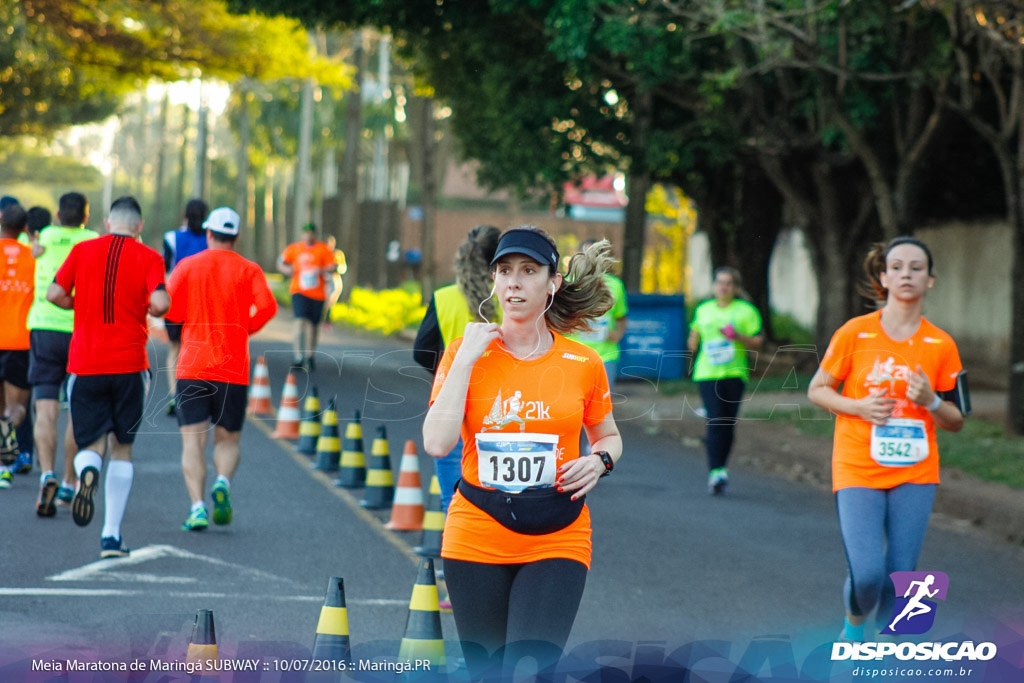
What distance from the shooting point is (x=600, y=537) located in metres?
9.31

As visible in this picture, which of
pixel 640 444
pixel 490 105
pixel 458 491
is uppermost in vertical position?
pixel 490 105

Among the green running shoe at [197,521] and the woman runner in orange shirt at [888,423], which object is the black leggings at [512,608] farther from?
the green running shoe at [197,521]

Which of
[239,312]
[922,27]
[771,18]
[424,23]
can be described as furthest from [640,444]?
[424,23]

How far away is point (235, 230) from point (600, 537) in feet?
10.3

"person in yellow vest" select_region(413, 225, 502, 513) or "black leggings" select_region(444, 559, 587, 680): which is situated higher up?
"person in yellow vest" select_region(413, 225, 502, 513)

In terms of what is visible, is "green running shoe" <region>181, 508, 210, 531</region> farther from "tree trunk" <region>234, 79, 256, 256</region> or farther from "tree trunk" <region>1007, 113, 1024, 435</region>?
"tree trunk" <region>234, 79, 256, 256</region>

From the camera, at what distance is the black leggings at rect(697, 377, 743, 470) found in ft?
36.5

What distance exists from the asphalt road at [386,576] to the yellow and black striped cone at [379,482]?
7.6 inches

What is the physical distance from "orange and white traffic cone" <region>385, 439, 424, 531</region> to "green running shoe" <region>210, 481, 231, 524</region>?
1.07 m

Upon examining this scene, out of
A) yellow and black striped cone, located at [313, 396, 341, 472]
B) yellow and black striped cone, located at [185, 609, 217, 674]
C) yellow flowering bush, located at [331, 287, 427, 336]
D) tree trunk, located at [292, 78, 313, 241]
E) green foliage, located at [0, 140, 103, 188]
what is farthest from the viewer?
green foliage, located at [0, 140, 103, 188]

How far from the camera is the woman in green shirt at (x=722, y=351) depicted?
1091 cm

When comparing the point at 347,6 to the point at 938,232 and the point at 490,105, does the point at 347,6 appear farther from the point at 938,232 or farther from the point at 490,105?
the point at 938,232

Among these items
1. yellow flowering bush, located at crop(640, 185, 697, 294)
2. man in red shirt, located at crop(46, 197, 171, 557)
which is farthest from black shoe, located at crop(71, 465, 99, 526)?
yellow flowering bush, located at crop(640, 185, 697, 294)

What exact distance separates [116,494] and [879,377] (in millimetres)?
4262
